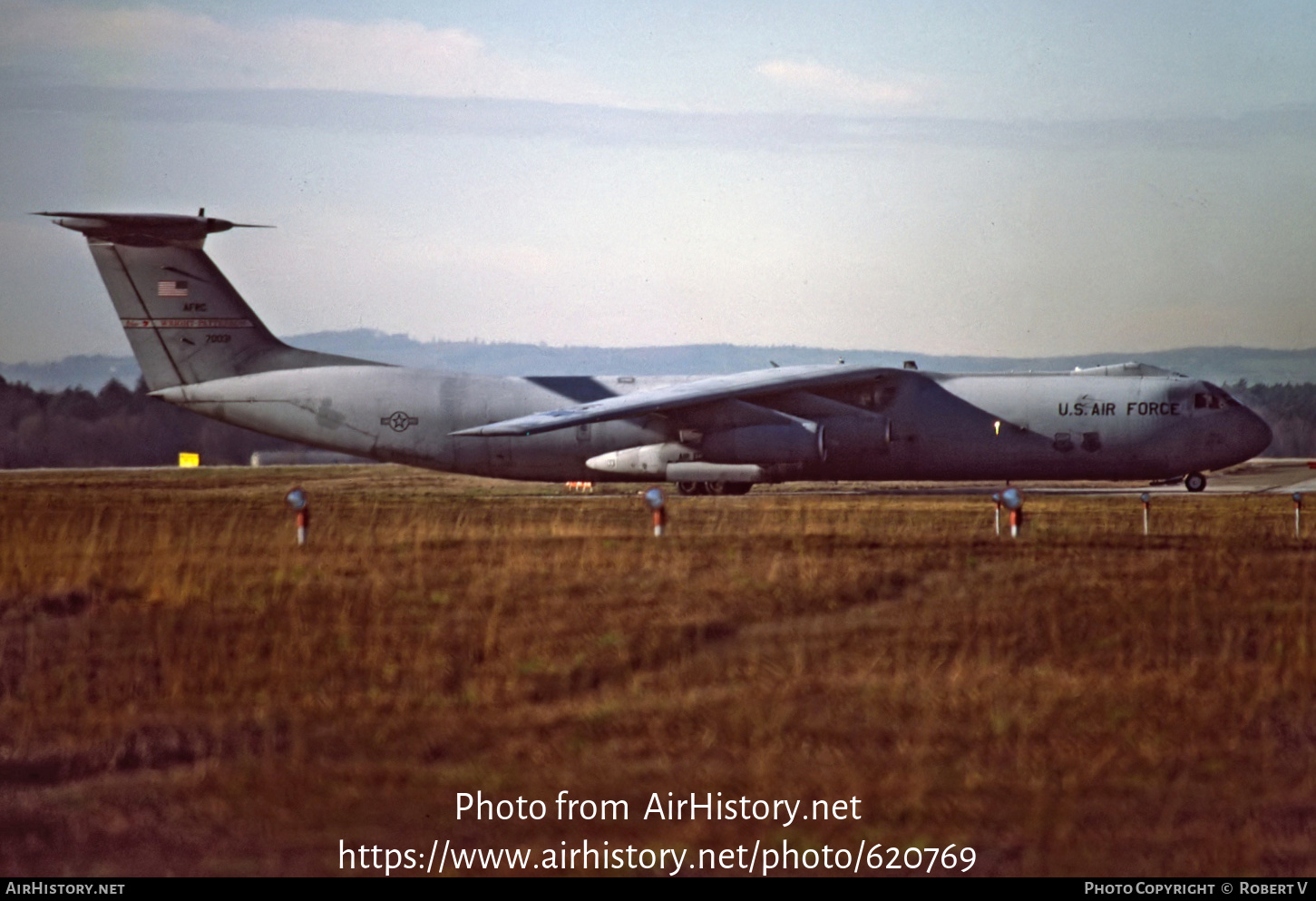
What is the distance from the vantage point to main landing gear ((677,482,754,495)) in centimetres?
3812

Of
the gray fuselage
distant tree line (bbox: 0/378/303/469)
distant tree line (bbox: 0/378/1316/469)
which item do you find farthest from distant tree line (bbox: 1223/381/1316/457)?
distant tree line (bbox: 0/378/303/469)

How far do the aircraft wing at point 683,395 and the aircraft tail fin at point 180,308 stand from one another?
246 inches

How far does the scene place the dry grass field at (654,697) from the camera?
788 cm

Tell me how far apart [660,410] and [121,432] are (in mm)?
48815

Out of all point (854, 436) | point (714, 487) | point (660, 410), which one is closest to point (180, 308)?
point (660, 410)

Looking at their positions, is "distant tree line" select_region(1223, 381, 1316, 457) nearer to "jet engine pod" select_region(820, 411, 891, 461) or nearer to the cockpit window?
the cockpit window

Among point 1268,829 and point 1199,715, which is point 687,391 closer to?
point 1199,715

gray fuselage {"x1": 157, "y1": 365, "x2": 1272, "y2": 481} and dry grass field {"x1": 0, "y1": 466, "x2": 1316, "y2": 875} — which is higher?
gray fuselage {"x1": 157, "y1": 365, "x2": 1272, "y2": 481}

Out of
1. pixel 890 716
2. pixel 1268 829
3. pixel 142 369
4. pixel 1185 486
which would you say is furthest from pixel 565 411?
pixel 1268 829

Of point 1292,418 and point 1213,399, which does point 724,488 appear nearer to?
point 1213,399

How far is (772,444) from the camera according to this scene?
35.5 meters

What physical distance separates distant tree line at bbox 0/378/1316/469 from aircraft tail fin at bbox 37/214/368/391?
79.8ft

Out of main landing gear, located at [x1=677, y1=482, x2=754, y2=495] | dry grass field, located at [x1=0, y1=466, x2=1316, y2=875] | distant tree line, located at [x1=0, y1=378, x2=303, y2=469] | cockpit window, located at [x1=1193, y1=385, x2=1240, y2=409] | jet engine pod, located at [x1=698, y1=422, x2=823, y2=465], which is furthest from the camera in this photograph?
distant tree line, located at [x1=0, y1=378, x2=303, y2=469]

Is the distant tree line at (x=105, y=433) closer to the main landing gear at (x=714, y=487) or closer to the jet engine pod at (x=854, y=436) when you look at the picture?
the main landing gear at (x=714, y=487)
